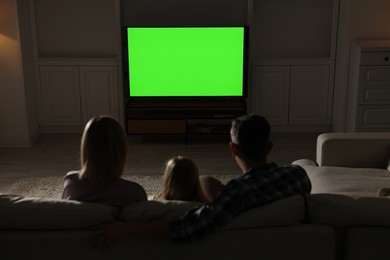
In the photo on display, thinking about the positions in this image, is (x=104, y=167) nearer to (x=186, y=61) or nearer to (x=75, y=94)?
(x=186, y=61)

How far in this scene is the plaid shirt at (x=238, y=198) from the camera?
2.02m

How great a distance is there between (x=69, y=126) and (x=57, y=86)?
453 millimetres

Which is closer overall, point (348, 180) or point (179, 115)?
point (348, 180)

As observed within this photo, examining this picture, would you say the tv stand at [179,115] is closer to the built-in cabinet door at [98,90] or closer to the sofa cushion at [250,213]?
the built-in cabinet door at [98,90]

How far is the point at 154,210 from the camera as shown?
6.82 feet

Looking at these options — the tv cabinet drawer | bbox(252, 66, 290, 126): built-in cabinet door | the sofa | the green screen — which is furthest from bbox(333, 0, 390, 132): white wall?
the sofa

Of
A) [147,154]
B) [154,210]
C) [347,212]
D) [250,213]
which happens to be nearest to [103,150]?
[154,210]

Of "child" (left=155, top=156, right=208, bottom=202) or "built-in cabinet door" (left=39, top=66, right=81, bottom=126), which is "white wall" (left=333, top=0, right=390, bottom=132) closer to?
"built-in cabinet door" (left=39, top=66, right=81, bottom=126)

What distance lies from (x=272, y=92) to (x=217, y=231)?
407 centimetres

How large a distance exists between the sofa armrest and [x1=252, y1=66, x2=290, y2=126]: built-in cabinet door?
2.27m

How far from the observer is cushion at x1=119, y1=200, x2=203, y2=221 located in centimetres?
207

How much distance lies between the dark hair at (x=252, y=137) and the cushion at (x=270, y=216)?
9.0 inches

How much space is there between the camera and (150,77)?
227 inches

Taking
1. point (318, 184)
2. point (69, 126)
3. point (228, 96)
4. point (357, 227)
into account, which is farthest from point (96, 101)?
point (357, 227)
